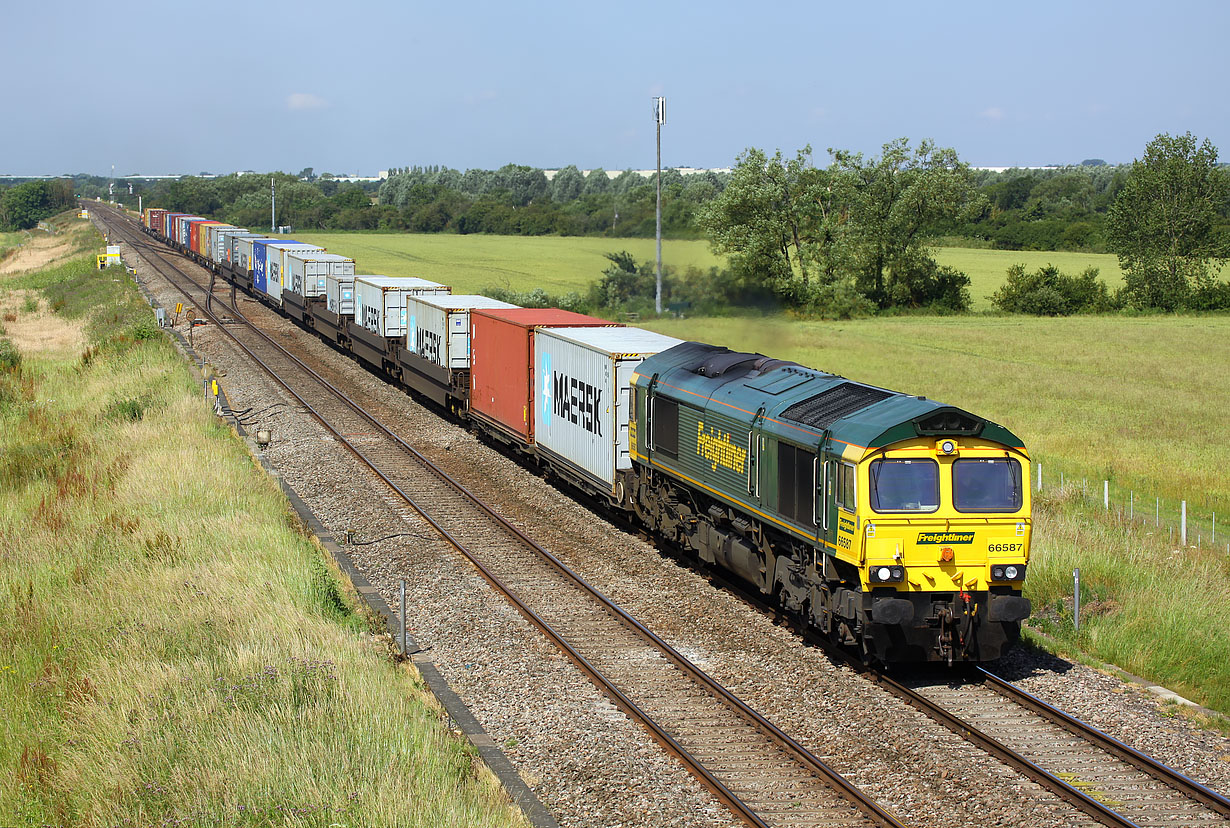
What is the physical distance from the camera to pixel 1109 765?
1126cm

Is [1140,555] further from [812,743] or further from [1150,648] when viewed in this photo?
[812,743]

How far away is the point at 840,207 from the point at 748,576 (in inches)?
2134

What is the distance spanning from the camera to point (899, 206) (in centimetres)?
6575

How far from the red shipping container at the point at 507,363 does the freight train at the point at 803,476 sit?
0.37ft

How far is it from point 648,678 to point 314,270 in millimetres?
36101

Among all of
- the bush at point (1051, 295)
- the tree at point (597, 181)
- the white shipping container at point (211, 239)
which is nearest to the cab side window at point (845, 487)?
the bush at point (1051, 295)

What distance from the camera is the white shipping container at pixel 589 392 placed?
19.9m

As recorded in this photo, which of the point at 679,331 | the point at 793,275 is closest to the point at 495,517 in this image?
the point at 679,331

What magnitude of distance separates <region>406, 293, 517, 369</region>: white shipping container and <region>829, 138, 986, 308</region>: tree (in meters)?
37.8

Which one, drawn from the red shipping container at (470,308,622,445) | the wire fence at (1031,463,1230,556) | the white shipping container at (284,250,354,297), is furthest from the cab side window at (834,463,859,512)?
the white shipping container at (284,250,354,297)

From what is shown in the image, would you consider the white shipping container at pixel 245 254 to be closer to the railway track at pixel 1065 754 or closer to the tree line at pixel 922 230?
the tree line at pixel 922 230

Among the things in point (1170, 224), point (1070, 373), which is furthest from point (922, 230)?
point (1070, 373)

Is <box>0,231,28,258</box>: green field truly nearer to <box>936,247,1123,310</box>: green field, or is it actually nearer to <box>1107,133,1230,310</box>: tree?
<box>936,247,1123,310</box>: green field

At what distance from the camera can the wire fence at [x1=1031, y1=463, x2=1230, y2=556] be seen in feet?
66.3
